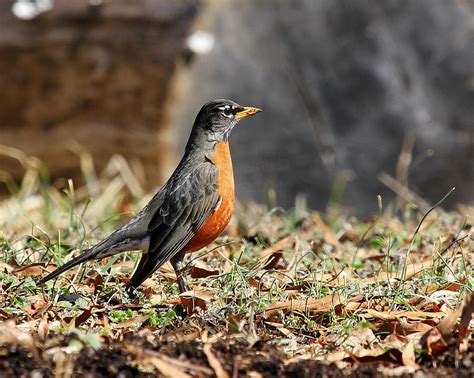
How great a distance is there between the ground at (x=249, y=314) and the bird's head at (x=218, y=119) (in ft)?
2.24

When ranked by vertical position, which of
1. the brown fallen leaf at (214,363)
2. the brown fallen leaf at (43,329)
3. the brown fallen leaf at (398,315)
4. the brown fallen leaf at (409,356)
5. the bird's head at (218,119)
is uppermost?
the bird's head at (218,119)

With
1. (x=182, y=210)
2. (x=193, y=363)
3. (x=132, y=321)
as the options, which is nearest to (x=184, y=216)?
(x=182, y=210)

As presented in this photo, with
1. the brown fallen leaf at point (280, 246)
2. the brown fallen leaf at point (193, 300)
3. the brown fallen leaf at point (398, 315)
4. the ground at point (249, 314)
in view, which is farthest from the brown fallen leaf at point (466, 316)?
the brown fallen leaf at point (280, 246)

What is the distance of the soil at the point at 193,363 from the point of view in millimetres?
3086

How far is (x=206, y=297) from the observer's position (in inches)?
159

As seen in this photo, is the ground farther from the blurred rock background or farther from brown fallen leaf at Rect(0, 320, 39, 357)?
the blurred rock background

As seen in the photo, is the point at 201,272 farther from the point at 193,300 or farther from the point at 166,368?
the point at 166,368

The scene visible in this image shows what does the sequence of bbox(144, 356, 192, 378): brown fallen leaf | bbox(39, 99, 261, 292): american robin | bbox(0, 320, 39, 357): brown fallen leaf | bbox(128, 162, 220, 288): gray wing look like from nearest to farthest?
bbox(144, 356, 192, 378): brown fallen leaf < bbox(0, 320, 39, 357): brown fallen leaf < bbox(39, 99, 261, 292): american robin < bbox(128, 162, 220, 288): gray wing

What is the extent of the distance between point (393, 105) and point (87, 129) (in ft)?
8.83

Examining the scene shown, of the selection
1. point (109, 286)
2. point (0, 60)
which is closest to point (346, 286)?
point (109, 286)

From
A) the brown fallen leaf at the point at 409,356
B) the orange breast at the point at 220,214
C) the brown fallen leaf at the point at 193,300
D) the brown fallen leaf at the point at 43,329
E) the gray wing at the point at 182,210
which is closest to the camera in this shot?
the brown fallen leaf at the point at 409,356

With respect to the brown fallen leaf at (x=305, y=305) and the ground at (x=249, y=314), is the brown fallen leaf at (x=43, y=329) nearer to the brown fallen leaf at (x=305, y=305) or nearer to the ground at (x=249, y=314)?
the ground at (x=249, y=314)

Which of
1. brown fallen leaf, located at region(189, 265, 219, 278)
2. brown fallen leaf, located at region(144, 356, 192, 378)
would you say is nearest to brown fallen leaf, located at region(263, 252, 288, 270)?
brown fallen leaf, located at region(189, 265, 219, 278)

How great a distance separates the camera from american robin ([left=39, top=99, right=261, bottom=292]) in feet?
14.2
